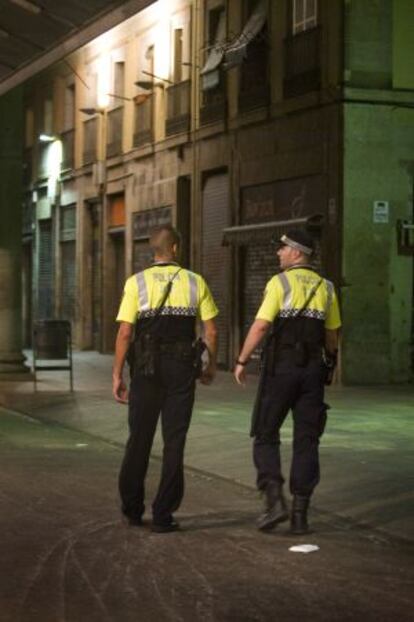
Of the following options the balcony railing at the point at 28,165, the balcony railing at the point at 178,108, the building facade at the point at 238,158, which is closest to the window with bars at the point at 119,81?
the building facade at the point at 238,158

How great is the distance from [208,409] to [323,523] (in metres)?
7.15

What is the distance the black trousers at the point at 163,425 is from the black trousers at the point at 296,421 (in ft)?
1.61

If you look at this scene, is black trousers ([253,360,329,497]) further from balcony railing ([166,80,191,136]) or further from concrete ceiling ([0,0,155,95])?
balcony railing ([166,80,191,136])

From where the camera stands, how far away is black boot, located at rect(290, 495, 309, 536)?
7.63 m

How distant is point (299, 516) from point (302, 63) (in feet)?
44.0

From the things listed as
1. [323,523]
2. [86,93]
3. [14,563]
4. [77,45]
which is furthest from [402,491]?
[86,93]

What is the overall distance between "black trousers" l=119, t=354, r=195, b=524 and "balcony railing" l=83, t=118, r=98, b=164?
2225cm

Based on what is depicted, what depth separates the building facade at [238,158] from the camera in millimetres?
18906

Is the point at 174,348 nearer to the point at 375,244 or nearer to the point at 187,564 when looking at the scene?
the point at 187,564

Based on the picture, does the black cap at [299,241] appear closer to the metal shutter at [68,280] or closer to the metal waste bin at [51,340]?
the metal waste bin at [51,340]

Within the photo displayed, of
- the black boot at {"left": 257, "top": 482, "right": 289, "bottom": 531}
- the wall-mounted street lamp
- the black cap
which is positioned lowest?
the black boot at {"left": 257, "top": 482, "right": 289, "bottom": 531}

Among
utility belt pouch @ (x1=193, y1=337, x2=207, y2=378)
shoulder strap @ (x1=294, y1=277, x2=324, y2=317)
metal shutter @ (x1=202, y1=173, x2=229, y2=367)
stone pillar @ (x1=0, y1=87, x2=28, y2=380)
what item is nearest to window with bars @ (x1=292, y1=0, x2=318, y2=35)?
metal shutter @ (x1=202, y1=173, x2=229, y2=367)

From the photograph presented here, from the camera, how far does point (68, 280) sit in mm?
31719

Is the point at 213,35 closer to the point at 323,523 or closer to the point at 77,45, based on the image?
the point at 77,45
